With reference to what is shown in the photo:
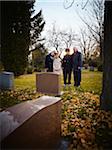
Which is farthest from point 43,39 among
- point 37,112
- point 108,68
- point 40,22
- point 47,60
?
point 37,112

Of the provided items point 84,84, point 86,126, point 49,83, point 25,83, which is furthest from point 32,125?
point 25,83

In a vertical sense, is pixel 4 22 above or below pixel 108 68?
above

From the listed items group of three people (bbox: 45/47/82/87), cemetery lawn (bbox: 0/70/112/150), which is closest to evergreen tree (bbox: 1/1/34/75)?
group of three people (bbox: 45/47/82/87)

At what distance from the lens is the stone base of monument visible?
506cm

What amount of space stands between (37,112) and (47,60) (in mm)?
11624

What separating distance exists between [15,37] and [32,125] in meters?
23.4

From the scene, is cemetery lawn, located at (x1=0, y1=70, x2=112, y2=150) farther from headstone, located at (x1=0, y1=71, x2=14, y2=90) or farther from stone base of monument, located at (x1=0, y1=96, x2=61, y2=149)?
headstone, located at (x1=0, y1=71, x2=14, y2=90)

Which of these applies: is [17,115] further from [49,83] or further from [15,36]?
[15,36]

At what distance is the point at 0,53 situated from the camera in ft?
82.0

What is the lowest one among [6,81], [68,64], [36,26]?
[6,81]

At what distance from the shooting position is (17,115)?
533 centimetres

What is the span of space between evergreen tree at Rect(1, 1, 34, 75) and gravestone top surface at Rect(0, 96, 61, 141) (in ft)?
67.2

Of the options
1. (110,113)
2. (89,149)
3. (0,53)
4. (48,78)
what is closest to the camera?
(89,149)

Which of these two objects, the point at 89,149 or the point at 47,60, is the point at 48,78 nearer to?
the point at 47,60
